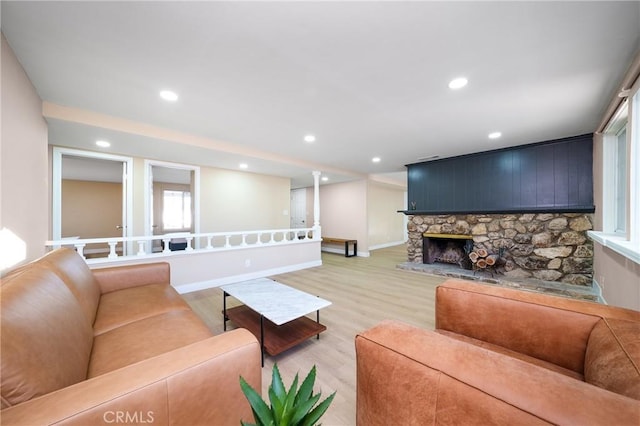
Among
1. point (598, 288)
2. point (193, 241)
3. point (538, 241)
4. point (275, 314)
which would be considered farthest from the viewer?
point (193, 241)

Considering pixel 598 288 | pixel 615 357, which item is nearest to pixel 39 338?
pixel 615 357

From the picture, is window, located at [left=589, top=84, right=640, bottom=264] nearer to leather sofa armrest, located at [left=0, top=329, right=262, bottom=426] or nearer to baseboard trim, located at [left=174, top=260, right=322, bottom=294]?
leather sofa armrest, located at [left=0, top=329, right=262, bottom=426]

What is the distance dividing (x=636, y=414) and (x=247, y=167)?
5153mm

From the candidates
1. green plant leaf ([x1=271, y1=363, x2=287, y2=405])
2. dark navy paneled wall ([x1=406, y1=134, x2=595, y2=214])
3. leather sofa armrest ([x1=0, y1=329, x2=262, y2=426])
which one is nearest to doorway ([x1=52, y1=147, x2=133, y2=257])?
leather sofa armrest ([x1=0, y1=329, x2=262, y2=426])

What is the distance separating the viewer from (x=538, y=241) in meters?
3.76

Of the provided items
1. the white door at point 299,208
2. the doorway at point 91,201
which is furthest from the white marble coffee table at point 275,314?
the white door at point 299,208

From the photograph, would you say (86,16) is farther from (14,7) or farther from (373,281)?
(373,281)

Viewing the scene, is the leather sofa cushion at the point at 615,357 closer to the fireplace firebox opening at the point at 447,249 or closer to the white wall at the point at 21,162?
the white wall at the point at 21,162

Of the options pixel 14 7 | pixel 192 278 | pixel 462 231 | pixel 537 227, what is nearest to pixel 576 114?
pixel 537 227

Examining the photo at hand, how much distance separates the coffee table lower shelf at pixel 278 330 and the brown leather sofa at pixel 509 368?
1.03 metres

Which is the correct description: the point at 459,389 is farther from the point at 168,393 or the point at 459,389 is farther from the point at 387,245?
the point at 387,245

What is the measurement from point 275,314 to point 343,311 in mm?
1145

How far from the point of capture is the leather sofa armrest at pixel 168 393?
644 mm

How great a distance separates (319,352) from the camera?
6.34 ft
